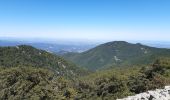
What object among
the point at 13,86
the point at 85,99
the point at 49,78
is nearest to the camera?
the point at 85,99

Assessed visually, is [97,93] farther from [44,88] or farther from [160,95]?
[160,95]

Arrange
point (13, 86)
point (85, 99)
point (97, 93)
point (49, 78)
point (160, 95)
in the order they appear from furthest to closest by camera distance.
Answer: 1. point (49, 78)
2. point (13, 86)
3. point (97, 93)
4. point (85, 99)
5. point (160, 95)

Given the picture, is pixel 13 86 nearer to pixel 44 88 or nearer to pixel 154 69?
pixel 44 88

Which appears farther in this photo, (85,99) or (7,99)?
(7,99)

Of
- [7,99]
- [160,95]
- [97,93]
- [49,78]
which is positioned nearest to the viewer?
[160,95]

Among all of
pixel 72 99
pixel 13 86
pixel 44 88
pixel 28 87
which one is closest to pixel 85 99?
pixel 72 99

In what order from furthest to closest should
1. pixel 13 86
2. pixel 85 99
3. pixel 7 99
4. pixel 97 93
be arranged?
pixel 13 86 < pixel 7 99 < pixel 97 93 < pixel 85 99

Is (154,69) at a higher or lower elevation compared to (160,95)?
lower

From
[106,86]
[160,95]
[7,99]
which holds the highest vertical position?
[160,95]

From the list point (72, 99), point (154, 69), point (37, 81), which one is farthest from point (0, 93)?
point (154, 69)
